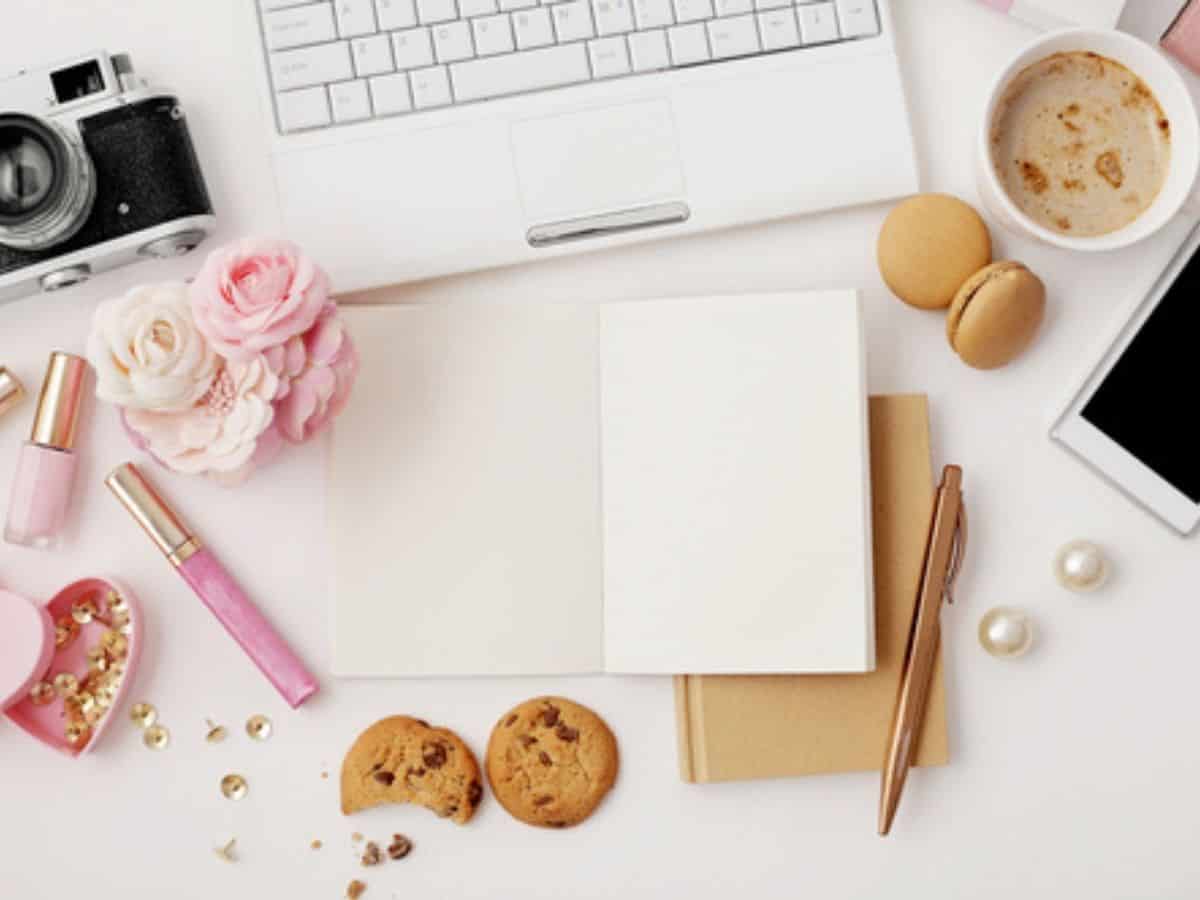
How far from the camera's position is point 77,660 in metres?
0.72

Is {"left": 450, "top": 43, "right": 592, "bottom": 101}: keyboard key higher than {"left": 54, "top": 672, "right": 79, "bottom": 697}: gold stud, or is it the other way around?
{"left": 450, "top": 43, "right": 592, "bottom": 101}: keyboard key

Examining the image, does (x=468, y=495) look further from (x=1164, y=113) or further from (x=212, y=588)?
(x=1164, y=113)

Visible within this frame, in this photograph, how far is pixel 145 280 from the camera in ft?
2.38

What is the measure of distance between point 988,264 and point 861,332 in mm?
96

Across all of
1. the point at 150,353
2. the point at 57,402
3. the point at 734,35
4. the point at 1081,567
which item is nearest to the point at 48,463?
the point at 57,402

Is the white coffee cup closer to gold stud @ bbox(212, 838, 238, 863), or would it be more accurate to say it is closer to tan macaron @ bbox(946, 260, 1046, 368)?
tan macaron @ bbox(946, 260, 1046, 368)

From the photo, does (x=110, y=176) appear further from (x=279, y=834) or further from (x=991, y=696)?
(x=991, y=696)

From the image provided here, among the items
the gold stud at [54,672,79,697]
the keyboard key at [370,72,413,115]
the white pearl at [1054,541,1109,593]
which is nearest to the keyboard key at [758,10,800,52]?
the keyboard key at [370,72,413,115]

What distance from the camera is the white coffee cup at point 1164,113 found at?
2.19 feet

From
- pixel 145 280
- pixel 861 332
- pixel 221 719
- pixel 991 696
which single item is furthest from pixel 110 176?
pixel 991 696

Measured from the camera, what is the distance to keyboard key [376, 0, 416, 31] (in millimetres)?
694

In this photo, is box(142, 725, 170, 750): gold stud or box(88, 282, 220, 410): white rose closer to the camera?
box(88, 282, 220, 410): white rose

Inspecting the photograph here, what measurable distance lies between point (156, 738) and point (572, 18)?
48cm

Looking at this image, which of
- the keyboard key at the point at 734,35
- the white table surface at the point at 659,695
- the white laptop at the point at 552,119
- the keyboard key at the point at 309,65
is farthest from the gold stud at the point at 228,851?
the keyboard key at the point at 734,35
